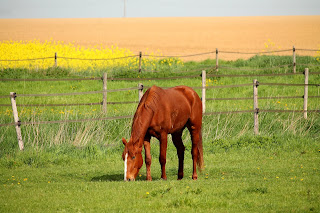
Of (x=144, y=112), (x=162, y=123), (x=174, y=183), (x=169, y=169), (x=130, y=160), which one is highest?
(x=144, y=112)

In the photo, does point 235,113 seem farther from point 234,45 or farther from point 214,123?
point 234,45

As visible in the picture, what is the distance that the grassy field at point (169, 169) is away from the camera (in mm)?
6398

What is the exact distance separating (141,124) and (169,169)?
229 cm

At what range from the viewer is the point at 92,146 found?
10.9 m

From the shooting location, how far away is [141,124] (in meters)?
Answer: 7.67

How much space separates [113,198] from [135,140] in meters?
1.16

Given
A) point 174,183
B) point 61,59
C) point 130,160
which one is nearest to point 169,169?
point 174,183

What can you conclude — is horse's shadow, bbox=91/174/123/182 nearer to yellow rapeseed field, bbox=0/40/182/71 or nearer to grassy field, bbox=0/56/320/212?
grassy field, bbox=0/56/320/212

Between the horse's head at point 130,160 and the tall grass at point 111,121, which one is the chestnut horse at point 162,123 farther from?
the tall grass at point 111,121

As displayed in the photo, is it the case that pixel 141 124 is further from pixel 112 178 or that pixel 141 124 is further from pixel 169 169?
pixel 169 169

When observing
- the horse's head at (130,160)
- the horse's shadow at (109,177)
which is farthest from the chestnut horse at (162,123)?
the horse's shadow at (109,177)

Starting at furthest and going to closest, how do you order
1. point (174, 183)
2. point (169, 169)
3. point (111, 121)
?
1. point (111, 121)
2. point (169, 169)
3. point (174, 183)

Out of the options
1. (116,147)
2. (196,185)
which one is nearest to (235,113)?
(116,147)

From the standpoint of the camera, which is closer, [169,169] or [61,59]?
[169,169]
